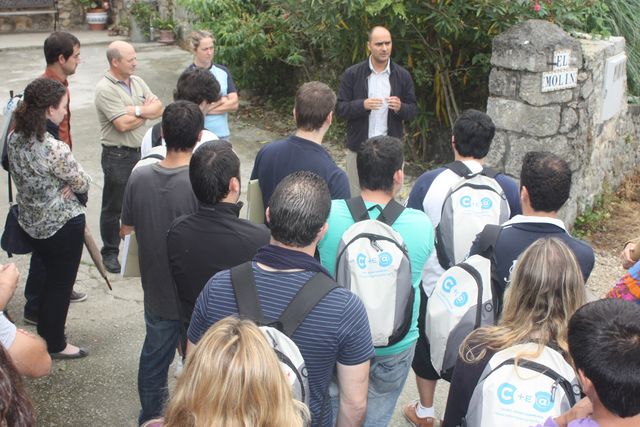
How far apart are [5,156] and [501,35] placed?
152 inches

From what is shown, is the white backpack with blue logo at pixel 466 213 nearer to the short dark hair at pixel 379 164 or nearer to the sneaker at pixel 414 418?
the short dark hair at pixel 379 164

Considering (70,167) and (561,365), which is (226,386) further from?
(70,167)

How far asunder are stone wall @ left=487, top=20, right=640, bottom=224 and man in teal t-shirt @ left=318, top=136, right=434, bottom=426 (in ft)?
10.0

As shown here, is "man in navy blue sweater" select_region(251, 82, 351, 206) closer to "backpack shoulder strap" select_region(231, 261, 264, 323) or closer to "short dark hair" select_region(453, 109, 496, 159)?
"short dark hair" select_region(453, 109, 496, 159)

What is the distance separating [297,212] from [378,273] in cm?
51

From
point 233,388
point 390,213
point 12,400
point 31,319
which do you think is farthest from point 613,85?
point 12,400

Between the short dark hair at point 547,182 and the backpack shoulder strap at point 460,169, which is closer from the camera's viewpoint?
the short dark hair at point 547,182

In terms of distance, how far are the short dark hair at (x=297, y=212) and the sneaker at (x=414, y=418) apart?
1.79 meters

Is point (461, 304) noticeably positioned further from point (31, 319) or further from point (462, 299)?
point (31, 319)

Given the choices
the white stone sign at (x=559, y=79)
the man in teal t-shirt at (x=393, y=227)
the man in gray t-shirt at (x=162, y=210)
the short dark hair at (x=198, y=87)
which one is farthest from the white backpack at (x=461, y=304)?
the white stone sign at (x=559, y=79)

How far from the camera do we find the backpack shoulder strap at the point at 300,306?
252cm

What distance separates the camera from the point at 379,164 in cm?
329

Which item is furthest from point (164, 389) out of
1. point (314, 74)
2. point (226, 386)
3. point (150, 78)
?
point (150, 78)

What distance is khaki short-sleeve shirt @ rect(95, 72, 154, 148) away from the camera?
529cm
